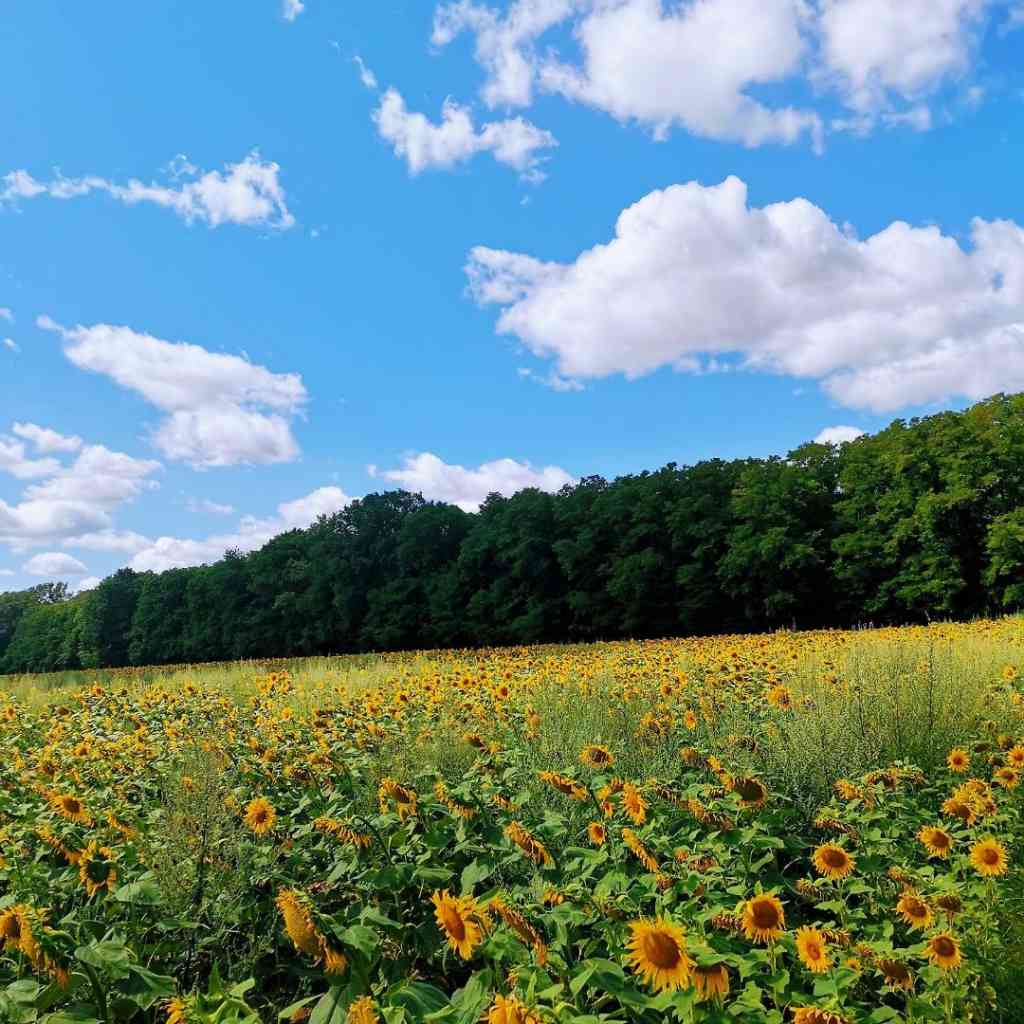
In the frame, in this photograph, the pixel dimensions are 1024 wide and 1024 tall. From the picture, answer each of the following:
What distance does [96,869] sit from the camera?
7.91 feet

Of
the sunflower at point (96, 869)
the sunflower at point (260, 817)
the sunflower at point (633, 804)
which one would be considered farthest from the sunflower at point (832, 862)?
the sunflower at point (96, 869)

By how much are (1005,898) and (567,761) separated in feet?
6.18

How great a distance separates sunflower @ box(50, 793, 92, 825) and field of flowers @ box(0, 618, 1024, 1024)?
0.04 ft

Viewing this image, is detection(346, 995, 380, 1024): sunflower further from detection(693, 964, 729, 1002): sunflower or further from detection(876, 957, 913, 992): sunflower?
detection(876, 957, 913, 992): sunflower

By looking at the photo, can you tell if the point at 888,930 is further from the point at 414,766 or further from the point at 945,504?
the point at 945,504

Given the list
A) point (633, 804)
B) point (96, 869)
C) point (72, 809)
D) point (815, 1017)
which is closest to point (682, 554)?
point (633, 804)

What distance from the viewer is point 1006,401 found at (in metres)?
29.2

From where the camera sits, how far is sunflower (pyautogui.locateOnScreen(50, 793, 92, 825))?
113 inches

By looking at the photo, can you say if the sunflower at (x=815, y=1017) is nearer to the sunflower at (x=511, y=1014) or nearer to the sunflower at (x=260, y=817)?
the sunflower at (x=511, y=1014)

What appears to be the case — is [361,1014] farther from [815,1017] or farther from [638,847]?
[638,847]

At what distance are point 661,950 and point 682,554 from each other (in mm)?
31144

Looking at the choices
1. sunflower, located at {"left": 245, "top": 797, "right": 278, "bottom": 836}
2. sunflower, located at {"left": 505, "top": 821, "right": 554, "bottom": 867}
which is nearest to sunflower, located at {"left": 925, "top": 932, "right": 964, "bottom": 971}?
sunflower, located at {"left": 505, "top": 821, "right": 554, "bottom": 867}

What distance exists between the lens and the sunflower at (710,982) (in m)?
1.72

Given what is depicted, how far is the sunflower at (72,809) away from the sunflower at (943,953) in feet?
9.13
